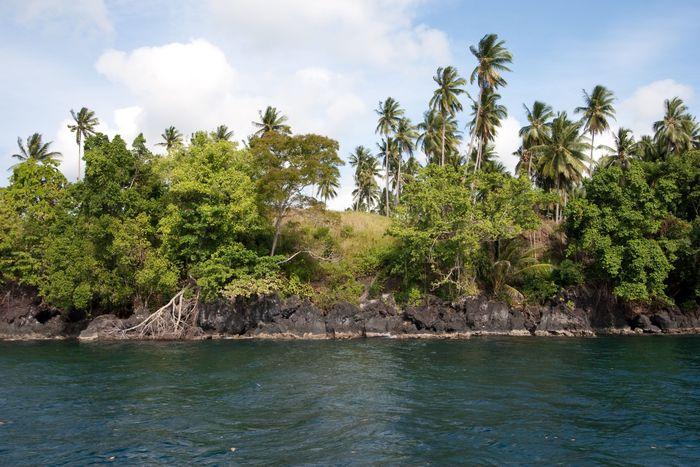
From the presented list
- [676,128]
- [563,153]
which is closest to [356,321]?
[563,153]

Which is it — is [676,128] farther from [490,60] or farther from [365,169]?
[365,169]

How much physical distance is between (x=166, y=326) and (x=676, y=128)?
52.6 meters

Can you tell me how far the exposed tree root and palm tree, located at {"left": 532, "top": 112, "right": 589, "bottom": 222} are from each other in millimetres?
37656

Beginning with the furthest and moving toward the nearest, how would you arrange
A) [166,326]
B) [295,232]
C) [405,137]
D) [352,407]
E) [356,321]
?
[405,137], [295,232], [356,321], [166,326], [352,407]

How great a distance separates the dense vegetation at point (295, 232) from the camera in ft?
119

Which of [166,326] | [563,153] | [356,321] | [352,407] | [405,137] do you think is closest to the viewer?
[352,407]

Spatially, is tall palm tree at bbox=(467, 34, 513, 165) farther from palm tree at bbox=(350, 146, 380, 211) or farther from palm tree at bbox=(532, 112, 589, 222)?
palm tree at bbox=(350, 146, 380, 211)

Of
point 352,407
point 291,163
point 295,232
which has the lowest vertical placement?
point 352,407

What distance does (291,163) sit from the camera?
38594mm

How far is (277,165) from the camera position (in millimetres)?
38812

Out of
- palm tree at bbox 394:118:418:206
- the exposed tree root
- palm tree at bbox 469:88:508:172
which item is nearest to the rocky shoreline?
the exposed tree root

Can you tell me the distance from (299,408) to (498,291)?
91.8 ft

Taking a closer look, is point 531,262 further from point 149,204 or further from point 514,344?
point 149,204

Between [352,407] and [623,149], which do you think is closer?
[352,407]
